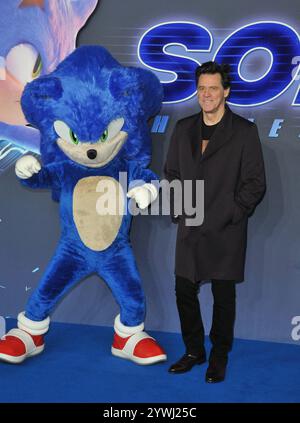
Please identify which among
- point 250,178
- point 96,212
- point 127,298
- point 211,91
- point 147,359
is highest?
point 211,91

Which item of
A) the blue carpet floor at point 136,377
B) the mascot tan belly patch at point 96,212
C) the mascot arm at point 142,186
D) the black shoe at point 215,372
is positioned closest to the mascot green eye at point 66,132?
the mascot tan belly patch at point 96,212

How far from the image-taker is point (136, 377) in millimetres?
3053

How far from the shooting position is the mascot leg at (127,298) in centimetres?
327

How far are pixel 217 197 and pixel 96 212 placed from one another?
2.08 feet

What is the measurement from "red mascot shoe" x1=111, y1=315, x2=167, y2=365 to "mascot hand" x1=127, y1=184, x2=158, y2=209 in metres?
0.65

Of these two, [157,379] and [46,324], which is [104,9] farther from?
[157,379]

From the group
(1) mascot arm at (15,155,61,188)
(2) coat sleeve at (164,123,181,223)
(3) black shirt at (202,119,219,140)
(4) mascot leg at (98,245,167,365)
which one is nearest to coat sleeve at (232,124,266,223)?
(3) black shirt at (202,119,219,140)

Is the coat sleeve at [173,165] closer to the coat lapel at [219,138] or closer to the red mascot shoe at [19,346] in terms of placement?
the coat lapel at [219,138]

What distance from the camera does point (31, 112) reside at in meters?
3.23

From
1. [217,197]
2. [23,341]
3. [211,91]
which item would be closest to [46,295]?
[23,341]

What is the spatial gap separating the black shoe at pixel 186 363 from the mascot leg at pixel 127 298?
121mm

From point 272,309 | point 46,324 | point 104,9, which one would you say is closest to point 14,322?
point 46,324

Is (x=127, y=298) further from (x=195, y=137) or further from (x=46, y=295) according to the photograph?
(x=195, y=137)

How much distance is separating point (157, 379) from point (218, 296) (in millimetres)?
473
